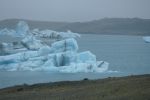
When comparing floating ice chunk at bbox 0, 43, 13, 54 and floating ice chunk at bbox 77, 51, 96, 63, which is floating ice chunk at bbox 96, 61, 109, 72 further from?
floating ice chunk at bbox 0, 43, 13, 54

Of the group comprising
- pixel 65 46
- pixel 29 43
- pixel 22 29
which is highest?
Result: pixel 65 46

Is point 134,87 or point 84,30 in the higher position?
point 134,87

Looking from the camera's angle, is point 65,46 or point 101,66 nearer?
point 101,66

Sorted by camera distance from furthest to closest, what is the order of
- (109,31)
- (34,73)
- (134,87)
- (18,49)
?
1. (109,31)
2. (18,49)
3. (34,73)
4. (134,87)

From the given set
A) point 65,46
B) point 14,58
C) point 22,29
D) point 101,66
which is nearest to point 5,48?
point 14,58

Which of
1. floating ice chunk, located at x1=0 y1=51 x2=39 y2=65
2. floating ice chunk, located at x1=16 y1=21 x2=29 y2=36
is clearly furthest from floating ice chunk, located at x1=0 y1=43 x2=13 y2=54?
floating ice chunk, located at x1=16 y1=21 x2=29 y2=36

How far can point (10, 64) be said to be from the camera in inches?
1220

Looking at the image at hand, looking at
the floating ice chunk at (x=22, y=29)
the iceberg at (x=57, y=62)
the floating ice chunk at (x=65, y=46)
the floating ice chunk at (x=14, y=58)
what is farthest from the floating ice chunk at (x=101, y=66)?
the floating ice chunk at (x=22, y=29)

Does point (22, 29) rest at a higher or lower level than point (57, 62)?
lower

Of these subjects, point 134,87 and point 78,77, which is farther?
point 78,77

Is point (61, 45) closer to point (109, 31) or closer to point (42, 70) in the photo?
point (42, 70)

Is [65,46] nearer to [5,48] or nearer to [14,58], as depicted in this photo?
[14,58]

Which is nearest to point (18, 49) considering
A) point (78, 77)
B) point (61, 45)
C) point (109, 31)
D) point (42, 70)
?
point (61, 45)

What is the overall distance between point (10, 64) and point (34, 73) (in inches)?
147
